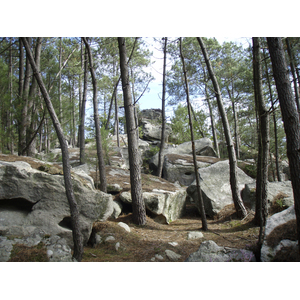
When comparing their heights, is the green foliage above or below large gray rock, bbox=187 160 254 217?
above

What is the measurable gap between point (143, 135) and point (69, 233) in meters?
18.3

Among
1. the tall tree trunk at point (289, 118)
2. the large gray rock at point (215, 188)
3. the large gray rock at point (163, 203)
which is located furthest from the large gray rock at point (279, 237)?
the large gray rock at point (163, 203)

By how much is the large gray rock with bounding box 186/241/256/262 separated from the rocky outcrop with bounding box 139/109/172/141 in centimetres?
1707

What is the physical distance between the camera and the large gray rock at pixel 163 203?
5887mm

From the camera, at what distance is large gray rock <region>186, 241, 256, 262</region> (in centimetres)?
333

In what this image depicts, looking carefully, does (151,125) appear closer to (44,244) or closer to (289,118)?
(44,244)

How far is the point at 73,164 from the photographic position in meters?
9.95

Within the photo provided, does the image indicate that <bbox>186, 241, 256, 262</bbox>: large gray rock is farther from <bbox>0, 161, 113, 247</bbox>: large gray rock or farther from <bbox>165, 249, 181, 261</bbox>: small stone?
<bbox>0, 161, 113, 247</bbox>: large gray rock

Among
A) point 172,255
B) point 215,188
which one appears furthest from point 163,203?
point 172,255

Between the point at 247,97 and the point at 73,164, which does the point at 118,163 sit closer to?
the point at 73,164

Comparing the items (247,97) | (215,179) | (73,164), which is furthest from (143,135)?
(215,179)

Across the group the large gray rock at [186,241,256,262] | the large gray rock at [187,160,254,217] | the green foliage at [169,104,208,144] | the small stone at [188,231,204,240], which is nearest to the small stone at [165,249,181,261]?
the large gray rock at [186,241,256,262]

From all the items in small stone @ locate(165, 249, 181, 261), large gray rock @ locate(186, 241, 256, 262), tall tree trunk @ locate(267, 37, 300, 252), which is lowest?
small stone @ locate(165, 249, 181, 261)

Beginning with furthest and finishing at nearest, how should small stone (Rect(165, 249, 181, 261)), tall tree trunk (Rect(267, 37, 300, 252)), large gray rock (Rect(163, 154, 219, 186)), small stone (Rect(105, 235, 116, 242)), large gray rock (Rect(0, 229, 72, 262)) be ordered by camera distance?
large gray rock (Rect(163, 154, 219, 186)), small stone (Rect(105, 235, 116, 242)), small stone (Rect(165, 249, 181, 261)), large gray rock (Rect(0, 229, 72, 262)), tall tree trunk (Rect(267, 37, 300, 252))
